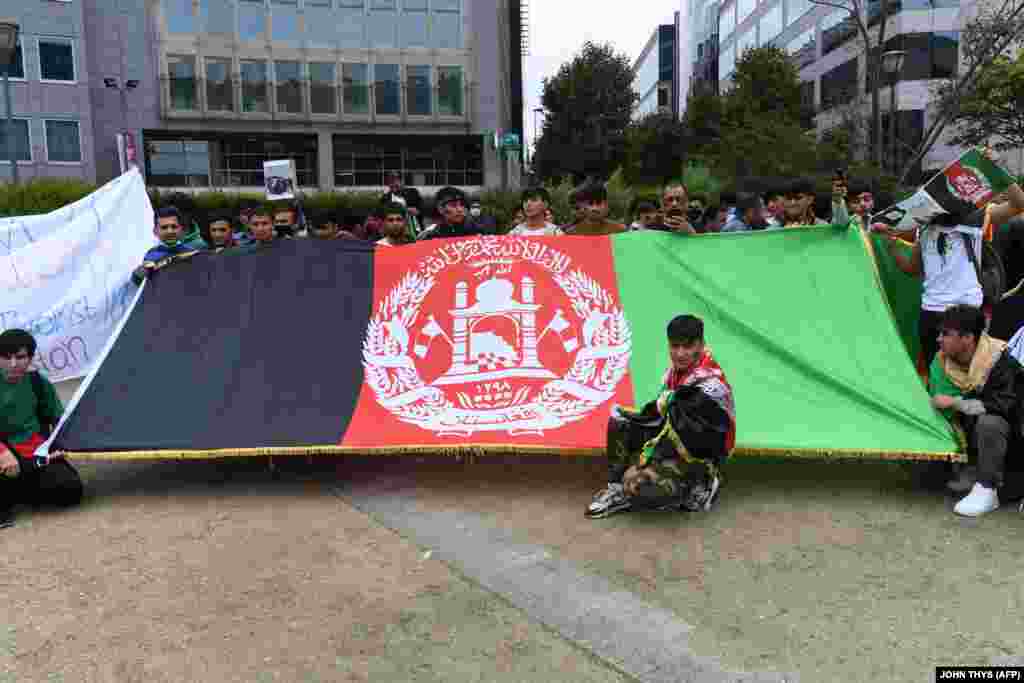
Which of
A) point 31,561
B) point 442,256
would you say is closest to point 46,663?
point 31,561

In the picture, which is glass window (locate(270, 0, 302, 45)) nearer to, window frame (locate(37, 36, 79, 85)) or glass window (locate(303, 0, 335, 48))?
glass window (locate(303, 0, 335, 48))

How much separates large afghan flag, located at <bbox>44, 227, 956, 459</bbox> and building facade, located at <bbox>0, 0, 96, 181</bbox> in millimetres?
29274

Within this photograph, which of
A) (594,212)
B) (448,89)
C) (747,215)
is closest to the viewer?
(594,212)

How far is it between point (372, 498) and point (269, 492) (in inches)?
23.3

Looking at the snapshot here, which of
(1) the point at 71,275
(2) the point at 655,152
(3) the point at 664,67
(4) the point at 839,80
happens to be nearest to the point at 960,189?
(1) the point at 71,275

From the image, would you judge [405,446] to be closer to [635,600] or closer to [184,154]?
[635,600]

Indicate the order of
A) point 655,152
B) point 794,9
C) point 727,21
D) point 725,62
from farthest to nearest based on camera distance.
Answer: point 725,62
point 727,21
point 794,9
point 655,152

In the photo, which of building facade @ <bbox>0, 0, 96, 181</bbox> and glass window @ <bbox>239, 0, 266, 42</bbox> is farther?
glass window @ <bbox>239, 0, 266, 42</bbox>

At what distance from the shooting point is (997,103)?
77.0 ft

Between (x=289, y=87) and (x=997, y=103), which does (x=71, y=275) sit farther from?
(x=289, y=87)

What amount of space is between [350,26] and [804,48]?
22.8 m

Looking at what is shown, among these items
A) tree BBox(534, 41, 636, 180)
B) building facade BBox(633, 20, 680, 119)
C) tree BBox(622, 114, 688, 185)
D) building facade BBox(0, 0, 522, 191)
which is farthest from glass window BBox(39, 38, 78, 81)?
building facade BBox(633, 20, 680, 119)

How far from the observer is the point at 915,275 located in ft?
16.8

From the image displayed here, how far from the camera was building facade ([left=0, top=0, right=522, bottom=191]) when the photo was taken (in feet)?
103
